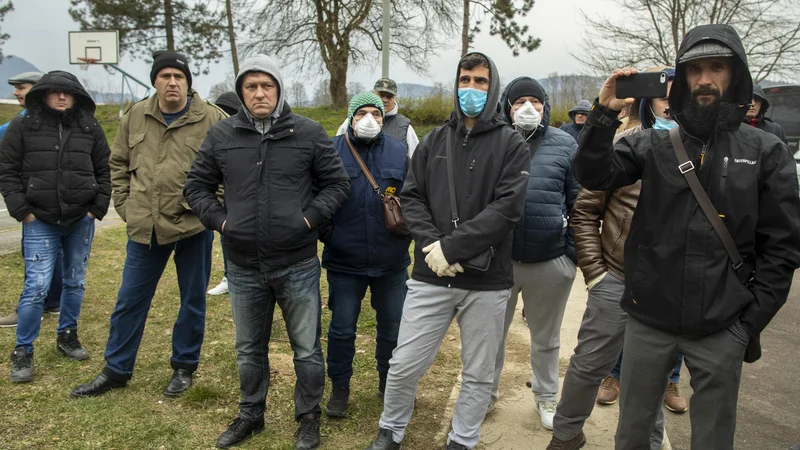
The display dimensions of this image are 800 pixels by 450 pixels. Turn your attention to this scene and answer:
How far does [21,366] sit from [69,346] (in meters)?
0.47

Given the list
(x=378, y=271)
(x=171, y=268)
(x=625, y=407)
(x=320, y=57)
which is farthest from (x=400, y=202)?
(x=320, y=57)

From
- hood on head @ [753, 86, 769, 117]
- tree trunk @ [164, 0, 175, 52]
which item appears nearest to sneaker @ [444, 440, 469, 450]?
hood on head @ [753, 86, 769, 117]

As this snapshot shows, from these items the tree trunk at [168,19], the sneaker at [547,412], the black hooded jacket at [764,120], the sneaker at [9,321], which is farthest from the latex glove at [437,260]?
the tree trunk at [168,19]

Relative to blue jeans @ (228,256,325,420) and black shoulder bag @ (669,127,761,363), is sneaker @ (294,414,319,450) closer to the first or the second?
blue jeans @ (228,256,325,420)

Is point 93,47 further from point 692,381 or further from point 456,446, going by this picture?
point 692,381

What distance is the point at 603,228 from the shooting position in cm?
332

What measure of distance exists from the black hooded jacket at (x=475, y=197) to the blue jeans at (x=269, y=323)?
0.65m

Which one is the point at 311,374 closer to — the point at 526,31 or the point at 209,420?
the point at 209,420

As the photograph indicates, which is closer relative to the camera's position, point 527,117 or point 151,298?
point 527,117

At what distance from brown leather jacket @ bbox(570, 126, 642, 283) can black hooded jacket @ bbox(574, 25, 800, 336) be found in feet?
2.26

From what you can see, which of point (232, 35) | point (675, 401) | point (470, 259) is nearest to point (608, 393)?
point (675, 401)

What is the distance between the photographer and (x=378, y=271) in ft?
12.0

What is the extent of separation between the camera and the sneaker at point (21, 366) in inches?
161

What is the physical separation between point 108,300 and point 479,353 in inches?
172
